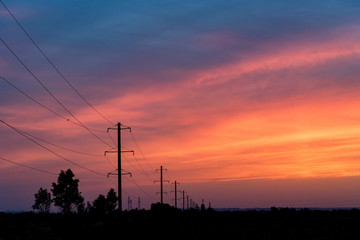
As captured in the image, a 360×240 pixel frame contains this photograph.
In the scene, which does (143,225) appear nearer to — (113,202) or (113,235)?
(113,235)

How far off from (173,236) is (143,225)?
434 centimetres

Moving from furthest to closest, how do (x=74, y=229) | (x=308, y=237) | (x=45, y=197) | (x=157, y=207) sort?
(x=45, y=197), (x=157, y=207), (x=308, y=237), (x=74, y=229)

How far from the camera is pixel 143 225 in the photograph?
178ft

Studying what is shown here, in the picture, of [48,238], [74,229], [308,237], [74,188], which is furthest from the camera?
[74,188]

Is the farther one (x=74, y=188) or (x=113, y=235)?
(x=74, y=188)

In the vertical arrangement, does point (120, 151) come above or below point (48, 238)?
above

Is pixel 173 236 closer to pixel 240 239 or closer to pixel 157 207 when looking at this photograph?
pixel 240 239

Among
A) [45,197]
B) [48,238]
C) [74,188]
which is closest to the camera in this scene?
[48,238]

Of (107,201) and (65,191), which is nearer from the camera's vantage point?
(65,191)

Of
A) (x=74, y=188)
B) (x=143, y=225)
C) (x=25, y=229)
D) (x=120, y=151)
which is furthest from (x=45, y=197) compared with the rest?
(x=25, y=229)

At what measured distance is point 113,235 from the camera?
1807 inches

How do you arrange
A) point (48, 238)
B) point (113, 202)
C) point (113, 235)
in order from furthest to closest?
point (113, 202) → point (113, 235) → point (48, 238)

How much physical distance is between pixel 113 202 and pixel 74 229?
125m

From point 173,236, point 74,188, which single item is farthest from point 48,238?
point 74,188
